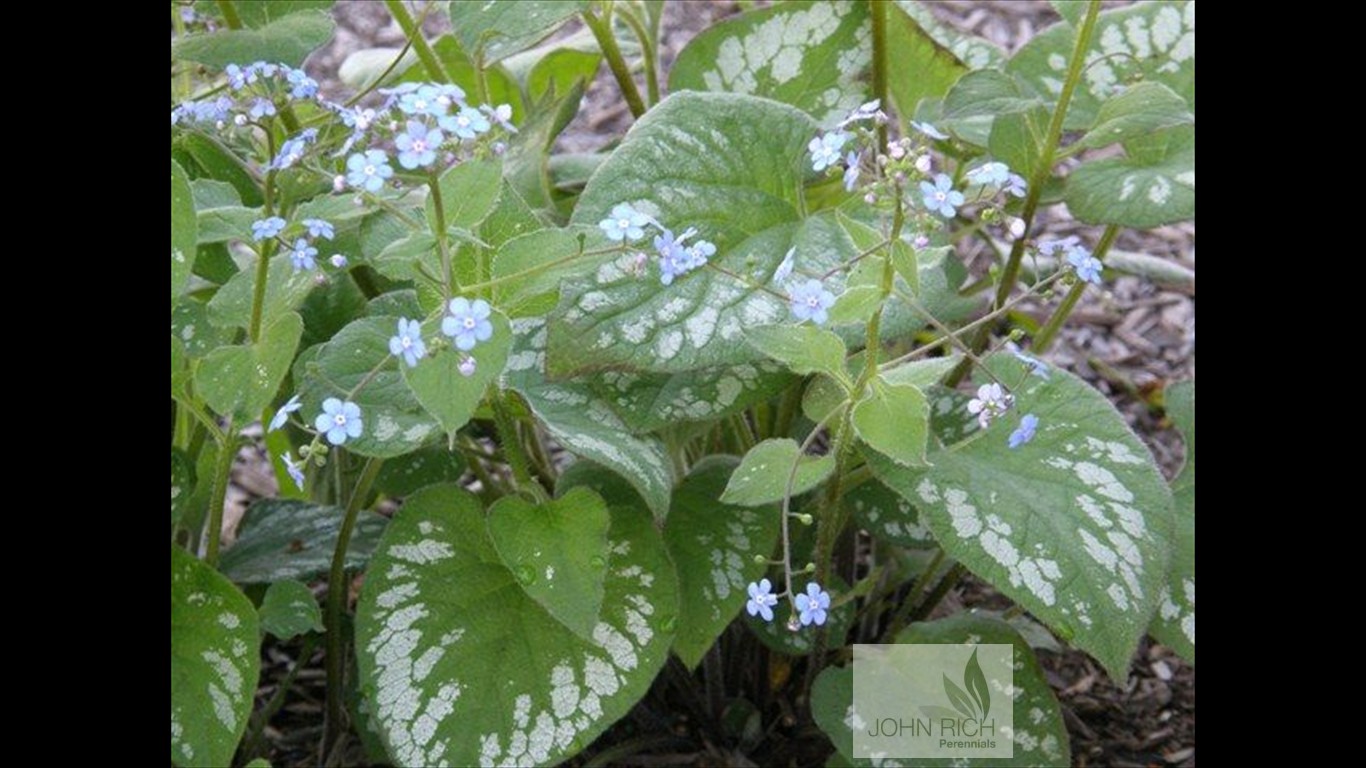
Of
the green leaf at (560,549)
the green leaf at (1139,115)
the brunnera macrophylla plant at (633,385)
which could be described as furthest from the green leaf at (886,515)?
the green leaf at (1139,115)

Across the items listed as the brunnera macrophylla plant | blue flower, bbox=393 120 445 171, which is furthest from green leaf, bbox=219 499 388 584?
blue flower, bbox=393 120 445 171

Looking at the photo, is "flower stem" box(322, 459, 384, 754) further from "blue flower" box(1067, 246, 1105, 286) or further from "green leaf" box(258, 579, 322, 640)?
"blue flower" box(1067, 246, 1105, 286)

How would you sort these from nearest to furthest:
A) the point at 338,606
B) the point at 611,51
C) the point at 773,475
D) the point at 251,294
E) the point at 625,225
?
the point at 625,225
the point at 773,475
the point at 251,294
the point at 338,606
the point at 611,51

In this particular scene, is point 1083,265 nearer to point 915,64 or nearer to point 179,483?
point 915,64

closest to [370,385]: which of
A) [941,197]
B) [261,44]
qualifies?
Result: [261,44]

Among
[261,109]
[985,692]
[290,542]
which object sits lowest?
[985,692]

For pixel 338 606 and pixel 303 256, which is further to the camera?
pixel 338 606

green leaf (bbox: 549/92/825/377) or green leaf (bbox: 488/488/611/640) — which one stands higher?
green leaf (bbox: 549/92/825/377)

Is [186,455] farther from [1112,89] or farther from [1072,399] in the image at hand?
[1112,89]

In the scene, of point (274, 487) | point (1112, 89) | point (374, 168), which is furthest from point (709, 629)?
point (274, 487)
